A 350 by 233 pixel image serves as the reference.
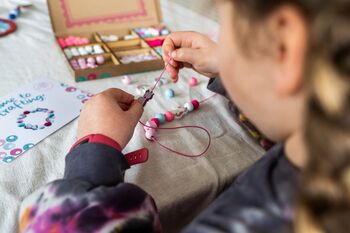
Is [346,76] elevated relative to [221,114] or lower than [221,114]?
elevated

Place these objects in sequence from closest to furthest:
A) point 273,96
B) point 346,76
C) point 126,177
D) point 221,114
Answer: point 346,76 < point 273,96 < point 126,177 < point 221,114

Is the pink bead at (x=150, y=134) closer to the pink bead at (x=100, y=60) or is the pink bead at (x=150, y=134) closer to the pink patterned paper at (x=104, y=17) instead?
the pink bead at (x=100, y=60)

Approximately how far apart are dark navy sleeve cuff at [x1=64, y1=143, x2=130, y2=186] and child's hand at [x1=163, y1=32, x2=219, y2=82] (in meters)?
0.25

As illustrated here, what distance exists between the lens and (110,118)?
1.96ft

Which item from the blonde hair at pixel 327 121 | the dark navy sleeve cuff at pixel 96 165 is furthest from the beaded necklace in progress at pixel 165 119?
the blonde hair at pixel 327 121

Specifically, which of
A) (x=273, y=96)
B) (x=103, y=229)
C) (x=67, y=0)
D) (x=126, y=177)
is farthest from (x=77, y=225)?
(x=67, y=0)

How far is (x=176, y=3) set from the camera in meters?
1.21

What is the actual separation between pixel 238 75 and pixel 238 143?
273 millimetres

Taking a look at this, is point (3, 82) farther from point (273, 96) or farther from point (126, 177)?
point (273, 96)

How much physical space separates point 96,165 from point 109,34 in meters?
0.53

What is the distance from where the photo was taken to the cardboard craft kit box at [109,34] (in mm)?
857

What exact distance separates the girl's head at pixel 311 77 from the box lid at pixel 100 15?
63 centimetres

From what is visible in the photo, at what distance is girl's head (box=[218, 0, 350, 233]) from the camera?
0.87ft

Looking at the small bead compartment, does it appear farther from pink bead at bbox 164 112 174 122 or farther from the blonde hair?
the blonde hair
